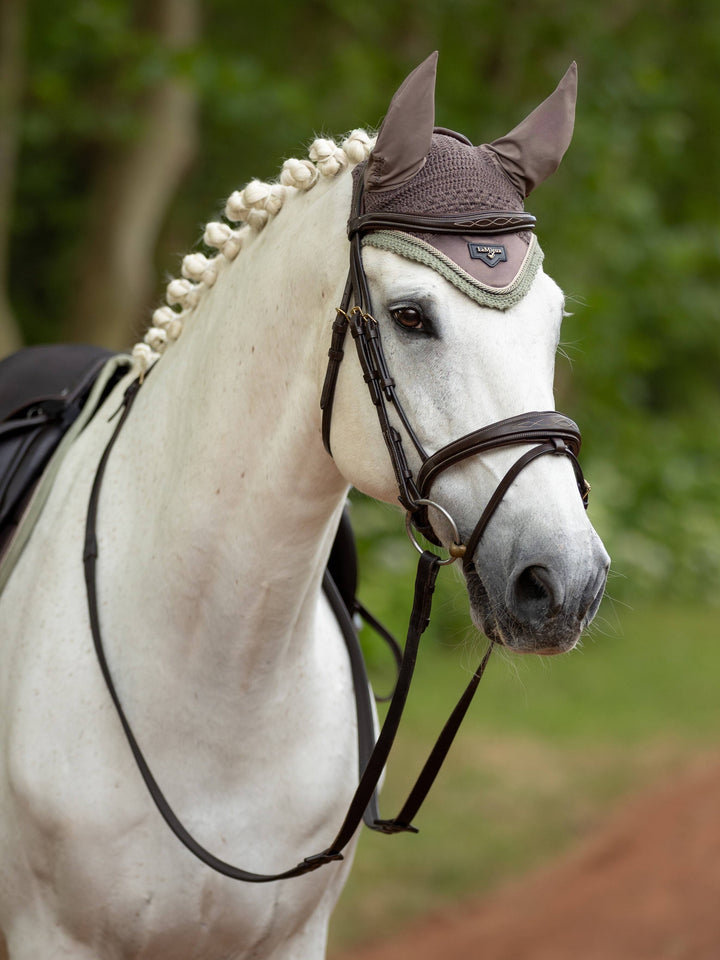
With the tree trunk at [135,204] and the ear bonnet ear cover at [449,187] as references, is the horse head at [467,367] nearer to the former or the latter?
the ear bonnet ear cover at [449,187]

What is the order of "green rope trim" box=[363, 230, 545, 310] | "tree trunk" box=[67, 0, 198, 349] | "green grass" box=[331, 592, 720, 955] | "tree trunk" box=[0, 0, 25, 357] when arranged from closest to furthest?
1. "green rope trim" box=[363, 230, 545, 310]
2. "green grass" box=[331, 592, 720, 955]
3. "tree trunk" box=[0, 0, 25, 357]
4. "tree trunk" box=[67, 0, 198, 349]

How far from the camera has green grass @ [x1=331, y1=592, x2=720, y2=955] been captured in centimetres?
583

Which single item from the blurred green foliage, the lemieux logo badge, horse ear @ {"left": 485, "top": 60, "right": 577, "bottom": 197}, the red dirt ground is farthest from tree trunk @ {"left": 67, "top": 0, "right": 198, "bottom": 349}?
the lemieux logo badge

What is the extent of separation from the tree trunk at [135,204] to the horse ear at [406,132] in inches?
255

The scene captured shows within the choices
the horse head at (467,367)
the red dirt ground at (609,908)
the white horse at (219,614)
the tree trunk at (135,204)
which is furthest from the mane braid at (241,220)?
the tree trunk at (135,204)

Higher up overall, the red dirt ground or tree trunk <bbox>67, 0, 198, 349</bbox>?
tree trunk <bbox>67, 0, 198, 349</bbox>

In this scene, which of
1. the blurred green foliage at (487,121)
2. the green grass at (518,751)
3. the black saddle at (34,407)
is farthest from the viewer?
the blurred green foliage at (487,121)

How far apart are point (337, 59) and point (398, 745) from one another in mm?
6238

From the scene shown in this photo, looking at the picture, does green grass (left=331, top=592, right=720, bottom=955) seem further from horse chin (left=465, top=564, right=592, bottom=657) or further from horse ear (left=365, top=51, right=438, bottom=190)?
horse ear (left=365, top=51, right=438, bottom=190)

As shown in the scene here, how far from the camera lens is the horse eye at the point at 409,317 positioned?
6.25 ft

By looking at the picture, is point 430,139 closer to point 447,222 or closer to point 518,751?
point 447,222

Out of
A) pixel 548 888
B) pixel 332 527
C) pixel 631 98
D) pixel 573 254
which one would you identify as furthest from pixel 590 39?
pixel 332 527

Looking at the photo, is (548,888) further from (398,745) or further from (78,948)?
(78,948)

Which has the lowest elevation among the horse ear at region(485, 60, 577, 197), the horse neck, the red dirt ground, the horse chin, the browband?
the red dirt ground
